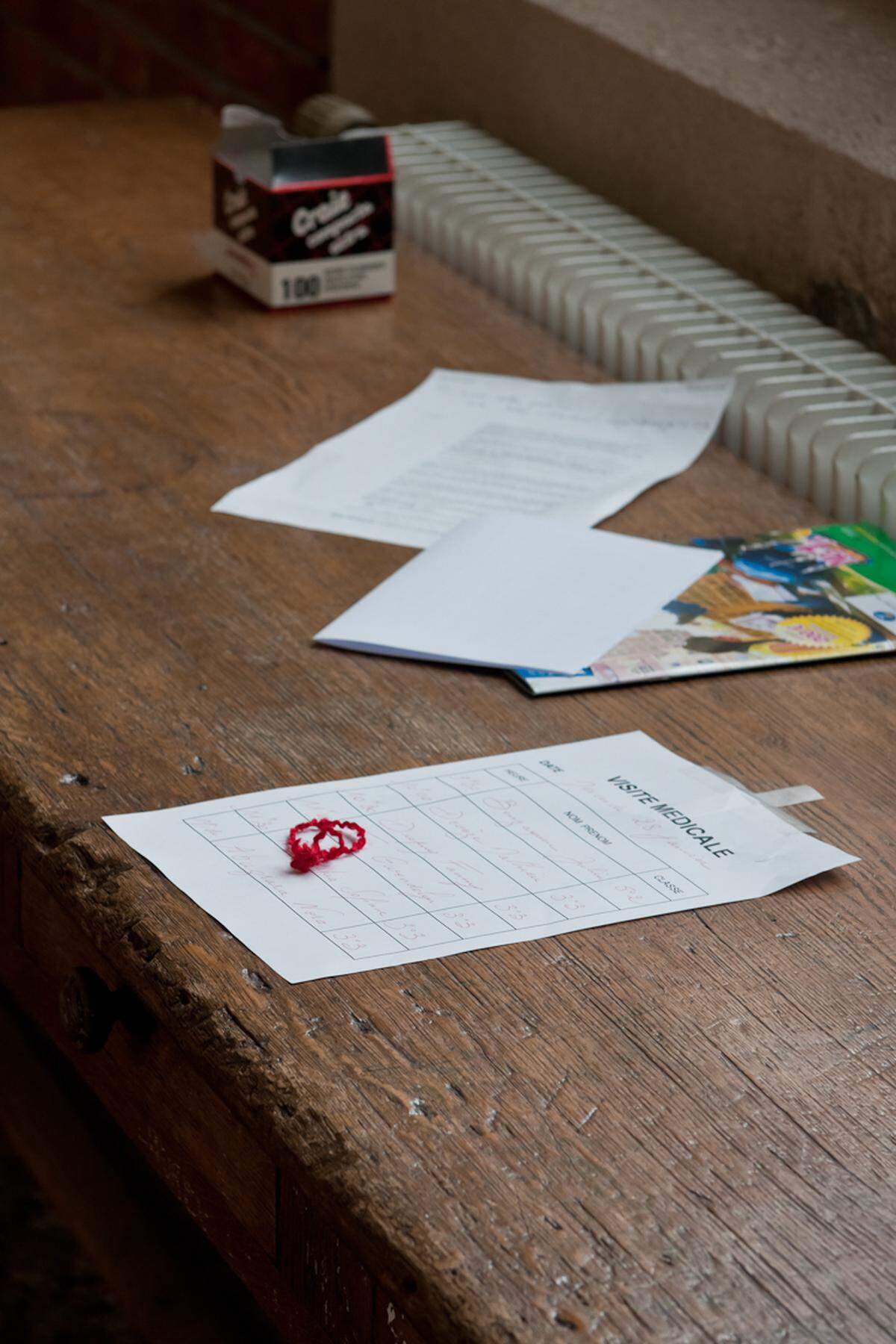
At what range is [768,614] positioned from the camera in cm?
103

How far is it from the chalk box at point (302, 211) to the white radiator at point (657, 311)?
0.44 ft

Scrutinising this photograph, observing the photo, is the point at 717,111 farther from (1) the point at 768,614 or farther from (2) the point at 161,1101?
(2) the point at 161,1101

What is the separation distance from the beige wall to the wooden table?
31 cm

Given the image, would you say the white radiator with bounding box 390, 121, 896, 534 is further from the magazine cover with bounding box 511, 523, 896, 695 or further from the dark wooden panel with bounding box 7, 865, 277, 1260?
the dark wooden panel with bounding box 7, 865, 277, 1260

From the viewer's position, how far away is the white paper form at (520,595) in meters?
0.97

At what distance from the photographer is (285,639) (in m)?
0.98

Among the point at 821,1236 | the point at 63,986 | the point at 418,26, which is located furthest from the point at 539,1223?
the point at 418,26

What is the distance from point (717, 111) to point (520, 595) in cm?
71

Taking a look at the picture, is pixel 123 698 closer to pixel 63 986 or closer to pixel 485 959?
pixel 63 986

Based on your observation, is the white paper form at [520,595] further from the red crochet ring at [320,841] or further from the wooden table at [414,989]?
the red crochet ring at [320,841]

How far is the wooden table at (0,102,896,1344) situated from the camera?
57 centimetres

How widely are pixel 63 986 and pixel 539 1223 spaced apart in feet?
1.07

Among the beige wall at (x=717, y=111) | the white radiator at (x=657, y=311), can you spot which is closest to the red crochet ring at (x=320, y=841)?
the white radiator at (x=657, y=311)

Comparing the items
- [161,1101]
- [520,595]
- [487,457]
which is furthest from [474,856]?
[487,457]
